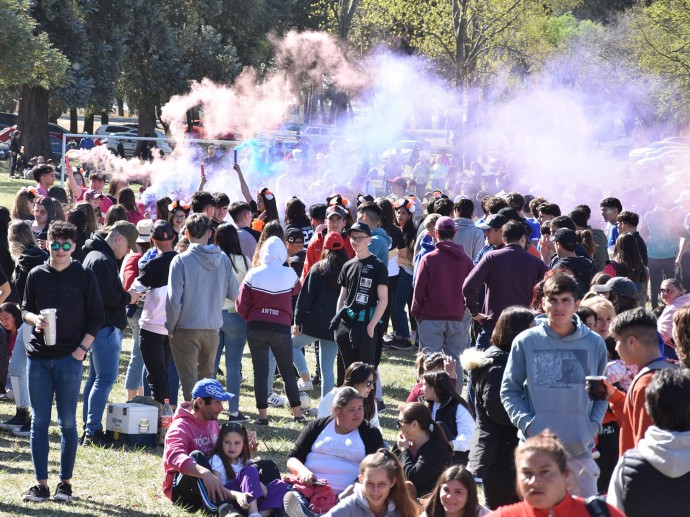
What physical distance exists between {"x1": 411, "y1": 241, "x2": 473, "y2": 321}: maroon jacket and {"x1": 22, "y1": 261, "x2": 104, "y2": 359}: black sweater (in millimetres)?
3562

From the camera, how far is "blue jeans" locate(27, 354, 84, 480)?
7.07 meters

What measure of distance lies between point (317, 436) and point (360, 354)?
7.92 feet

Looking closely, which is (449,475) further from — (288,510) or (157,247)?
(157,247)

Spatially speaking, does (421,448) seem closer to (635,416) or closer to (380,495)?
(380,495)

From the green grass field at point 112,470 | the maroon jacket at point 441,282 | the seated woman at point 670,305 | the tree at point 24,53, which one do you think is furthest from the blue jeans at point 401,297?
the tree at point 24,53

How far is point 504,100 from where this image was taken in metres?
41.4

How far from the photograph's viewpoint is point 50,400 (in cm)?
713

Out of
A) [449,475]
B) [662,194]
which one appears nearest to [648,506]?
[449,475]

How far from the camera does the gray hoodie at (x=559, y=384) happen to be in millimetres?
5652

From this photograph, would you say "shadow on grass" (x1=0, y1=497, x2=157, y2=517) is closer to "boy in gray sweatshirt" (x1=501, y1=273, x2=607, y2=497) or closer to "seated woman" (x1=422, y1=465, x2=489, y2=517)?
"seated woman" (x1=422, y1=465, x2=489, y2=517)

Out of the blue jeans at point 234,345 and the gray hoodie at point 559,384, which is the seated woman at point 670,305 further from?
the blue jeans at point 234,345

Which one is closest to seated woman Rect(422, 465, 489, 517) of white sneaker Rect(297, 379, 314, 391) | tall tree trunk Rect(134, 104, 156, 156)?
white sneaker Rect(297, 379, 314, 391)

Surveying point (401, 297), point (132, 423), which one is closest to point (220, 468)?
point (132, 423)

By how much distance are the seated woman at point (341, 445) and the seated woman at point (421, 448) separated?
33 centimetres
